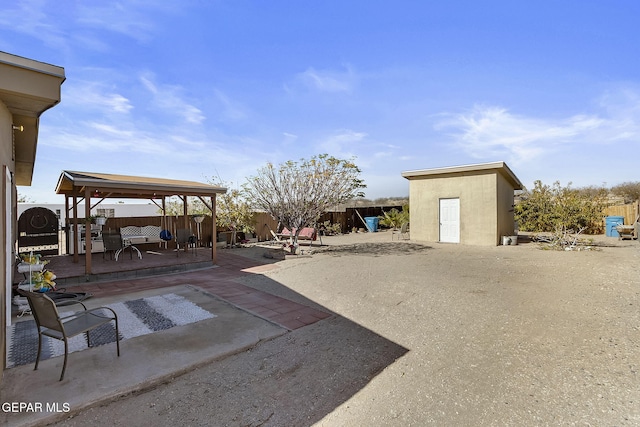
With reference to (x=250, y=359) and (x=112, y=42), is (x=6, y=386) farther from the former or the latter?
(x=112, y=42)

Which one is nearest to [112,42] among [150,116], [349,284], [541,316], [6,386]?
[150,116]

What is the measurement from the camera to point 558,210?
44.2 feet

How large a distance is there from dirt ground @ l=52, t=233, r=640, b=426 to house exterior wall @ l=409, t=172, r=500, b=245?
6078 millimetres

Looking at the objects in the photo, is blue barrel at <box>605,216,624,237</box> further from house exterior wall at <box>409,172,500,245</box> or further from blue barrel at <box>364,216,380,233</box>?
blue barrel at <box>364,216,380,233</box>

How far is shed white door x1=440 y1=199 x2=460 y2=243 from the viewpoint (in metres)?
12.9

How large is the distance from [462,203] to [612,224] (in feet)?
27.8

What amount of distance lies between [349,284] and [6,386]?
511 centimetres

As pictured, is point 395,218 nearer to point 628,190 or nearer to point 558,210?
point 558,210

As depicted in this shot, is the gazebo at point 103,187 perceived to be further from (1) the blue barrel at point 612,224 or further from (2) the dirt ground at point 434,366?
(1) the blue barrel at point 612,224

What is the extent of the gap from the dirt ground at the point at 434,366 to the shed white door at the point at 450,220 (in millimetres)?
6799

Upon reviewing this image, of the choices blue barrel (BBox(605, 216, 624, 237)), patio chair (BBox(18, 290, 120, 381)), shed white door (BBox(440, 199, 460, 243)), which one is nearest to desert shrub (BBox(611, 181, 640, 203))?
blue barrel (BBox(605, 216, 624, 237))

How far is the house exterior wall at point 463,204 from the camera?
12.0m

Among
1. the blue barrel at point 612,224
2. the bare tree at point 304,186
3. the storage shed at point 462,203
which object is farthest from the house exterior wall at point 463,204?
the blue barrel at point 612,224

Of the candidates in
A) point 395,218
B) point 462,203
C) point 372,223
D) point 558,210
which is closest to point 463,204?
point 462,203
